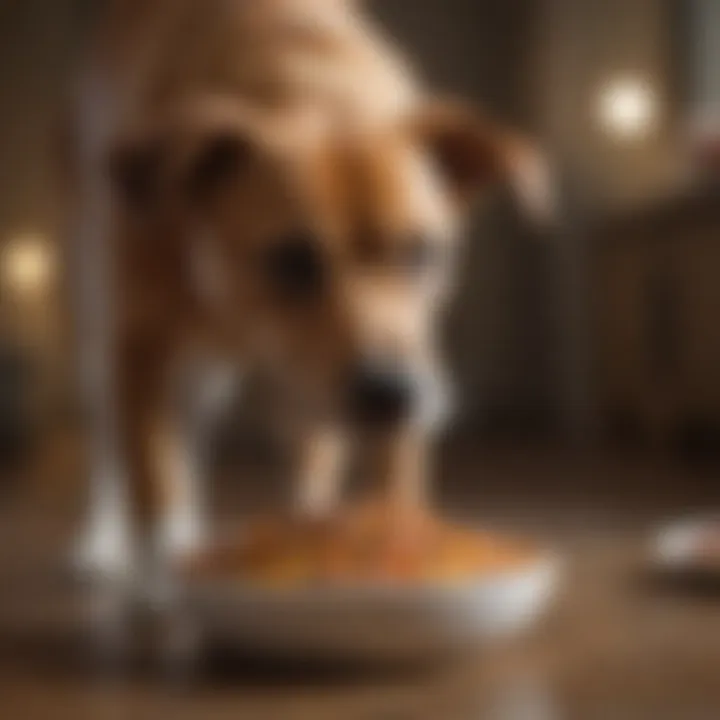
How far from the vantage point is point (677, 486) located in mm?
1211

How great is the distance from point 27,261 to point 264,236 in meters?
0.34

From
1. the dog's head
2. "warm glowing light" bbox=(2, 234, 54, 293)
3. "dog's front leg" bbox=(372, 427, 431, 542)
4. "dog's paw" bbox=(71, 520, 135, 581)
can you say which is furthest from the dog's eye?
"warm glowing light" bbox=(2, 234, 54, 293)

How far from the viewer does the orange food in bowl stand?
74cm

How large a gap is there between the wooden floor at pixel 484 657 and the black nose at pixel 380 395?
104mm

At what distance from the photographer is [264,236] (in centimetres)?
97

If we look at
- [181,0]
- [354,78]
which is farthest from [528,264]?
[181,0]

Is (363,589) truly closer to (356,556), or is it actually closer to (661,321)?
(356,556)

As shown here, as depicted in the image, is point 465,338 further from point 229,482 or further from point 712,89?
point 712,89

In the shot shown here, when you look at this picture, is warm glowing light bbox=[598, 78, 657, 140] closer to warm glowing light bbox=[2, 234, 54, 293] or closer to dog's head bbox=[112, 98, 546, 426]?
dog's head bbox=[112, 98, 546, 426]

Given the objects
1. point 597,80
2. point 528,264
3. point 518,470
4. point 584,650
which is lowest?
point 584,650

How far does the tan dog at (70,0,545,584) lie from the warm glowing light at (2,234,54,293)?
83mm

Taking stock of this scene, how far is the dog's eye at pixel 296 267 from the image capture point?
0.94m

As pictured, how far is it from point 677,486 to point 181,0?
516 mm

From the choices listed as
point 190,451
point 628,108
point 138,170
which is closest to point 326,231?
point 138,170
